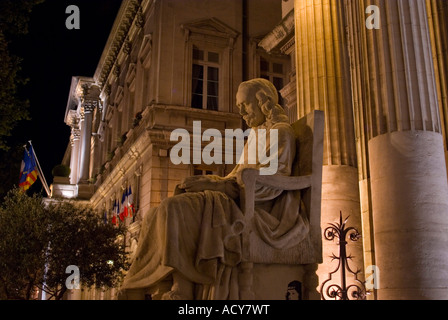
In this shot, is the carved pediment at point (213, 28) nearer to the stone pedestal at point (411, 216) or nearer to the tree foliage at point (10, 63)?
the tree foliage at point (10, 63)

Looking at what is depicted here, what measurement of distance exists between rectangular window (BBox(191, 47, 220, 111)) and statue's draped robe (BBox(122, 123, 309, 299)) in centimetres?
1682

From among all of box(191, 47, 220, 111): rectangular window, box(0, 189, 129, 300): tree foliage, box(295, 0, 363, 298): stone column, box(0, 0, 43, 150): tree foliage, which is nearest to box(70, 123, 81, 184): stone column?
box(191, 47, 220, 111): rectangular window

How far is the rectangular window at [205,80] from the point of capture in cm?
2109

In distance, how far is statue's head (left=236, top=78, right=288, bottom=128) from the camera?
5.04 m

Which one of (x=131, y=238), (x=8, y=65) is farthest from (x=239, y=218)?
(x=131, y=238)

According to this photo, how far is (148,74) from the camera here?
2273cm

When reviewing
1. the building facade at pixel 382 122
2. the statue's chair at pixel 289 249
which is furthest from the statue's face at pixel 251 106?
the building facade at pixel 382 122

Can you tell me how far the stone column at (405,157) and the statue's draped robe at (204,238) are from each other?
1079 mm

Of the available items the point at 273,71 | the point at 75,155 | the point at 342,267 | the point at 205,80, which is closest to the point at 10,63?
the point at 342,267

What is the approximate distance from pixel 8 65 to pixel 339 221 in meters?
8.23

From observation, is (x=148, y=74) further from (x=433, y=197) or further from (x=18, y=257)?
(x=433, y=197)

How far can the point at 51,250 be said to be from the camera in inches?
676

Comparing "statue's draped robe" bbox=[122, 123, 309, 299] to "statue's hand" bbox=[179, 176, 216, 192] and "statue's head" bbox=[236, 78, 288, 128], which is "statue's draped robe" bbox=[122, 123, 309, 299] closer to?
"statue's hand" bbox=[179, 176, 216, 192]

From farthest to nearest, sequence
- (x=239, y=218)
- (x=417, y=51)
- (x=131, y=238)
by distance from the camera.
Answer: (x=131, y=238) → (x=417, y=51) → (x=239, y=218)
